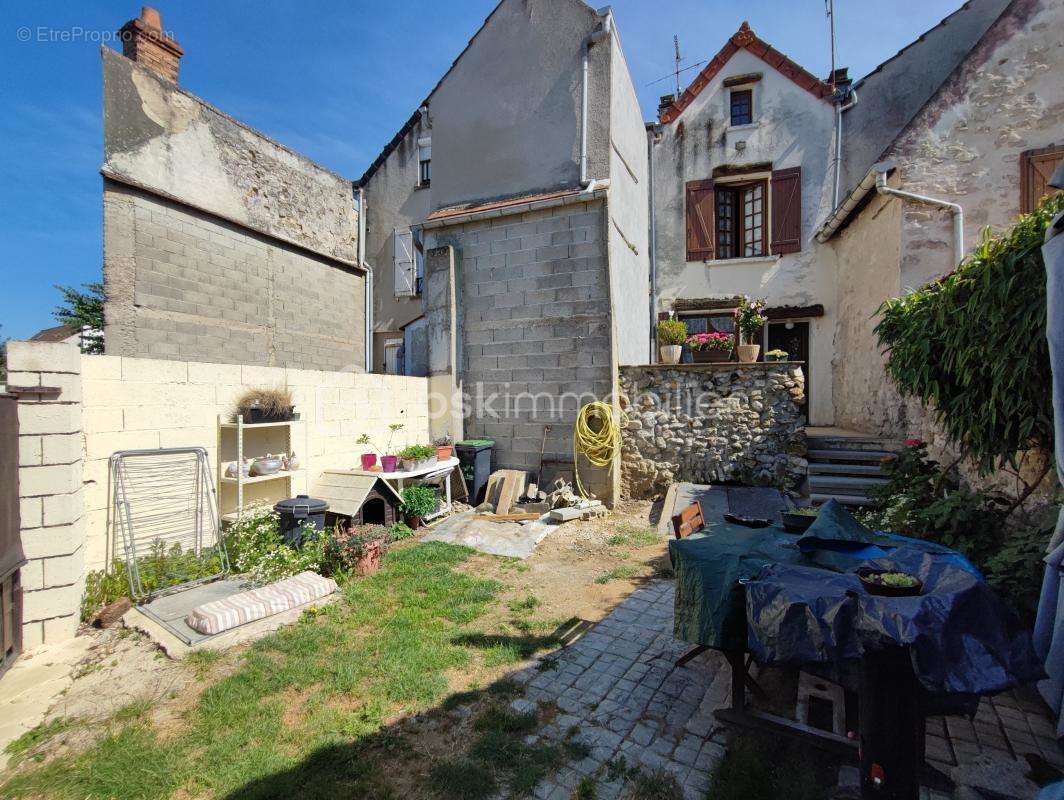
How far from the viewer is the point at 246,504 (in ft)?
15.8

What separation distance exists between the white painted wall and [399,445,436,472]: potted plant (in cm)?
643

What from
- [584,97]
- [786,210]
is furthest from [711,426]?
[786,210]

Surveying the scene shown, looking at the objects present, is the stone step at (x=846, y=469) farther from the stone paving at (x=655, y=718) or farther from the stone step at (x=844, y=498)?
the stone paving at (x=655, y=718)

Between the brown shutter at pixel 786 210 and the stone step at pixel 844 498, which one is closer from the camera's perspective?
the stone step at pixel 844 498

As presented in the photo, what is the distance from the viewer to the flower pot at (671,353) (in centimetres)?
755

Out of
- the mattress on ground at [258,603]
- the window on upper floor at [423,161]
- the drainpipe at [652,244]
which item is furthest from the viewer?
the window on upper floor at [423,161]

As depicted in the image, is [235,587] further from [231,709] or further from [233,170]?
[233,170]

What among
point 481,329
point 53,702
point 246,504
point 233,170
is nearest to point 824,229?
point 481,329

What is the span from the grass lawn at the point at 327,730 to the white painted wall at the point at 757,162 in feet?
28.7

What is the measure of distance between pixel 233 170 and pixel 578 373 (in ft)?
24.4

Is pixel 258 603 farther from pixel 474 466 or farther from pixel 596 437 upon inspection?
pixel 596 437

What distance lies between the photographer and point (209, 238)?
802cm

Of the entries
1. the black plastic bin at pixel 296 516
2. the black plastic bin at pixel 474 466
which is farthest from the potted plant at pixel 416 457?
the black plastic bin at pixel 296 516

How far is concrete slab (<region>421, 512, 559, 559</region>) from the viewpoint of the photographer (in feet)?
17.9
